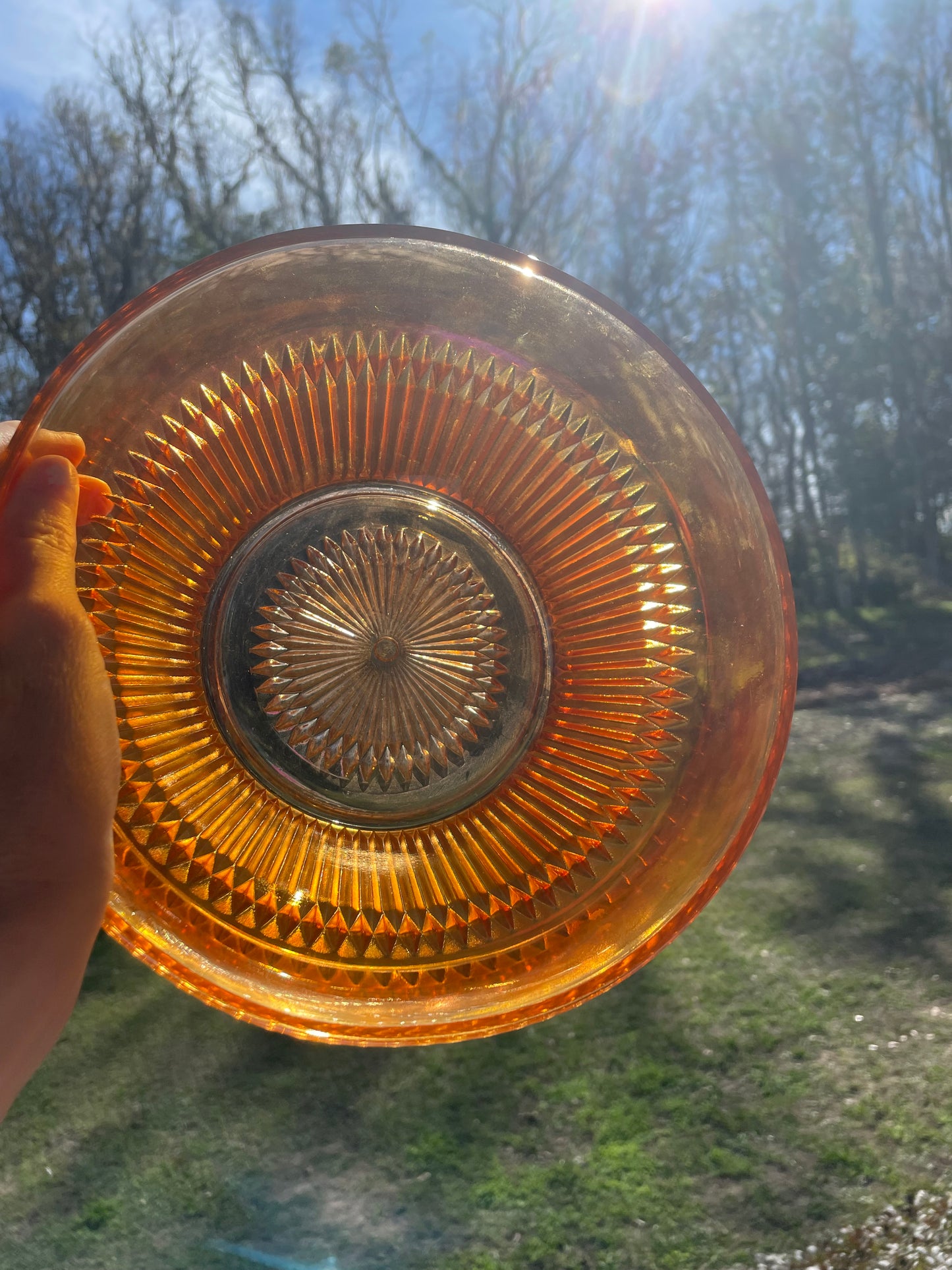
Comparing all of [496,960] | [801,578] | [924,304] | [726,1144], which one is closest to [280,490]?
[496,960]

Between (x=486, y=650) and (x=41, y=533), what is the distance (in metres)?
0.32

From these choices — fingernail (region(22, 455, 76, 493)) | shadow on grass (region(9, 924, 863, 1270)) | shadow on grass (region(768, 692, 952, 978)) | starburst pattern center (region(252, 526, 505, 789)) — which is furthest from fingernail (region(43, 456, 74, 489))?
shadow on grass (region(768, 692, 952, 978))

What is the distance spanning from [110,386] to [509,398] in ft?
0.93

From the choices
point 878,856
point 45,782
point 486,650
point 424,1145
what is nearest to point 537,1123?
point 424,1145

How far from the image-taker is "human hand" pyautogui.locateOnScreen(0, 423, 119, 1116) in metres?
0.49

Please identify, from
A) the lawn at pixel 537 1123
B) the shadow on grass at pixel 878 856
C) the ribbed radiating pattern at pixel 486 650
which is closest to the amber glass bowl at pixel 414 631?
the ribbed radiating pattern at pixel 486 650

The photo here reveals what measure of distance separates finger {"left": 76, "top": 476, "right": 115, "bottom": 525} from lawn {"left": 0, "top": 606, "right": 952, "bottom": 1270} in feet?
4.28

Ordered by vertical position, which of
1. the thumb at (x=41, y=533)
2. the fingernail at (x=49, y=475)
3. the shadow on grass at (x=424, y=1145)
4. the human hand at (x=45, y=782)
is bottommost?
the shadow on grass at (x=424, y=1145)

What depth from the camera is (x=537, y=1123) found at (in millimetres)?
1690

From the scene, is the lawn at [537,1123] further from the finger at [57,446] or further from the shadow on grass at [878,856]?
the finger at [57,446]

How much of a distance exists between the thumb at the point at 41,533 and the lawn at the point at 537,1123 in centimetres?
131

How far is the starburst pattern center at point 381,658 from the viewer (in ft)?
2.29

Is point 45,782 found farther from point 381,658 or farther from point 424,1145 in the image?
point 424,1145

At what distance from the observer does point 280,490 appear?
69 cm
